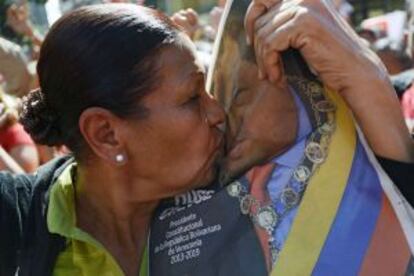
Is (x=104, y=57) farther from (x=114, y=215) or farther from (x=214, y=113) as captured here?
(x=114, y=215)

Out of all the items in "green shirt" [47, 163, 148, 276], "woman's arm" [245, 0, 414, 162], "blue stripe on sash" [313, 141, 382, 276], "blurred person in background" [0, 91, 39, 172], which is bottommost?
"blurred person in background" [0, 91, 39, 172]

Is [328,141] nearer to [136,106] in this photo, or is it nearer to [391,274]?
[391,274]

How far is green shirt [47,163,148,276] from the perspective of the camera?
5.45ft

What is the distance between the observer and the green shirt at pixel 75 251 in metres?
1.66

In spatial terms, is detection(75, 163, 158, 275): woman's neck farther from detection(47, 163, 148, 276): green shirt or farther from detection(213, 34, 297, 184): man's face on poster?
detection(213, 34, 297, 184): man's face on poster

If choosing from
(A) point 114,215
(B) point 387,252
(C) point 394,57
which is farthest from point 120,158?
(C) point 394,57

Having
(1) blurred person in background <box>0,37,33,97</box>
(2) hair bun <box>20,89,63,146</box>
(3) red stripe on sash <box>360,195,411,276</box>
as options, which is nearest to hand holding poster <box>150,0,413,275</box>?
(3) red stripe on sash <box>360,195,411,276</box>

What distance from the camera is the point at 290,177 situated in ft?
5.02

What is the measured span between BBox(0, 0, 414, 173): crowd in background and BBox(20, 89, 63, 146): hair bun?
14 cm

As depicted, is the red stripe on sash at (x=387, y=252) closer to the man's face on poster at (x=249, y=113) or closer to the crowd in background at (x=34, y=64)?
the man's face on poster at (x=249, y=113)

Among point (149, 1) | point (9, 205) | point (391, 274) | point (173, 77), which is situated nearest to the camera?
point (391, 274)

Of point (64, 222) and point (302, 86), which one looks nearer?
point (302, 86)

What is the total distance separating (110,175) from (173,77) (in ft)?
0.89

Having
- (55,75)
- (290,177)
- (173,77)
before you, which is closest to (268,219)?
(290,177)
